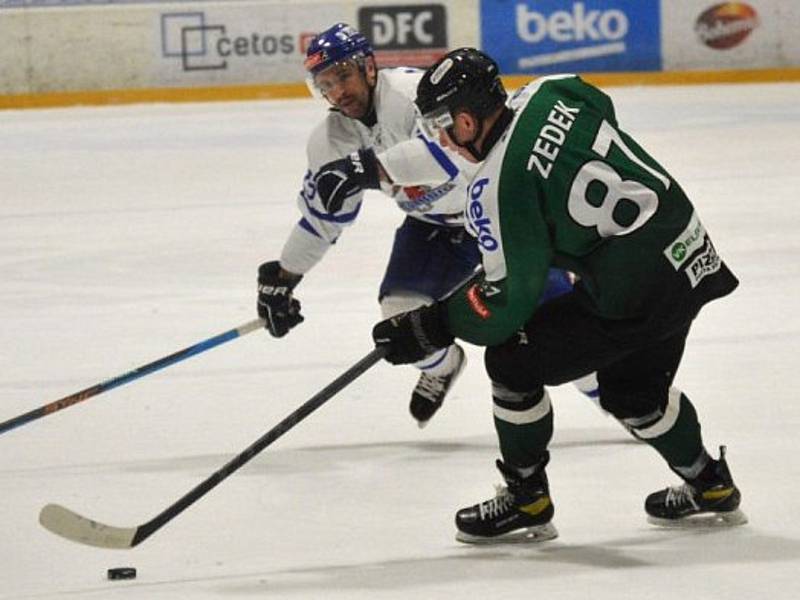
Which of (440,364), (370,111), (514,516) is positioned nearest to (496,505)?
(514,516)

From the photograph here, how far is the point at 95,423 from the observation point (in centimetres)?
475

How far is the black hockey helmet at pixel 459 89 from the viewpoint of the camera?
3.34 meters

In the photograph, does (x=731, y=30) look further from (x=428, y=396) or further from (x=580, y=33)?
(x=428, y=396)

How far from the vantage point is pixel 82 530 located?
11.3 ft

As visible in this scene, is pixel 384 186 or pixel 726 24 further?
pixel 726 24

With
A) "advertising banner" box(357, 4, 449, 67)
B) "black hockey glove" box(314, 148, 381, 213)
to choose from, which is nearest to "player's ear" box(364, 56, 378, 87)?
"black hockey glove" box(314, 148, 381, 213)

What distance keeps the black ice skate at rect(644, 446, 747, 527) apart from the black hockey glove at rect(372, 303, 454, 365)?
0.56 meters

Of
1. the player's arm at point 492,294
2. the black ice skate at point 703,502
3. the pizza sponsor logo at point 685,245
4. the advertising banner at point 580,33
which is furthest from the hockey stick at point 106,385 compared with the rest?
the advertising banner at point 580,33

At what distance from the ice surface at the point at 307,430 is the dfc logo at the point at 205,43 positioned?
3.79m

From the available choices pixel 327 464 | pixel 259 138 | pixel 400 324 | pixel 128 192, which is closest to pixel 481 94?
pixel 400 324

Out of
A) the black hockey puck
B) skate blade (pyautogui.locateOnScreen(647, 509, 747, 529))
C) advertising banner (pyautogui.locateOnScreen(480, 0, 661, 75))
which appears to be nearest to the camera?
the black hockey puck

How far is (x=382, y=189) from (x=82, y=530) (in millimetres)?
1251

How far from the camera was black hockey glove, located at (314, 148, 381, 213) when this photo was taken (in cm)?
422

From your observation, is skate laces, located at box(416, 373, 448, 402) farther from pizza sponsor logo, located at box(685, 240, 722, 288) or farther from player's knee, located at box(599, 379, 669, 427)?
pizza sponsor logo, located at box(685, 240, 722, 288)
